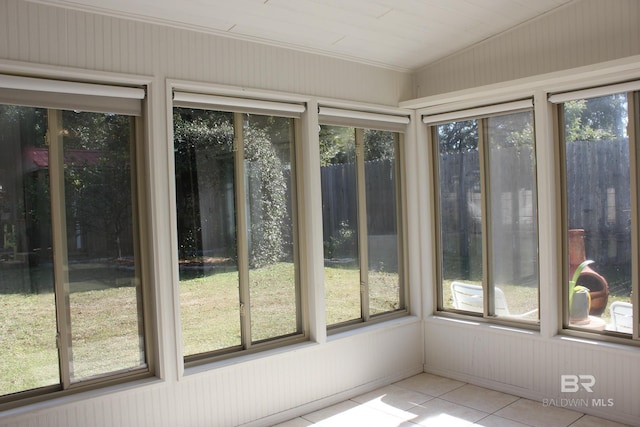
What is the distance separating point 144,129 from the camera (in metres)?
3.14

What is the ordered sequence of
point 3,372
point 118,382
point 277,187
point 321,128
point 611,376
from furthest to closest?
point 321,128 < point 277,187 < point 611,376 < point 118,382 < point 3,372

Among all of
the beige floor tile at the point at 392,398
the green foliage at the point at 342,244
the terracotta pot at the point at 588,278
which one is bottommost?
the beige floor tile at the point at 392,398

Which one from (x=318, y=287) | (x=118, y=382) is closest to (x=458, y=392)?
(x=318, y=287)

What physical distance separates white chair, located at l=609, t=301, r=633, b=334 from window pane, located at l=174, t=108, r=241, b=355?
2.60 m

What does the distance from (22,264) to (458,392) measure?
317cm

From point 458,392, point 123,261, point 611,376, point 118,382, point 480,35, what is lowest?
point 458,392

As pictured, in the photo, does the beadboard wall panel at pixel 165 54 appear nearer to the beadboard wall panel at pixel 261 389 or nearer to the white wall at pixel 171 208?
the white wall at pixel 171 208

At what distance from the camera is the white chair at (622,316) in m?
3.54

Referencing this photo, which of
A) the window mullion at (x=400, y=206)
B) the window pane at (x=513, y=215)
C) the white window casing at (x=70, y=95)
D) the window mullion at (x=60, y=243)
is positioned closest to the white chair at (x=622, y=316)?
the window pane at (x=513, y=215)

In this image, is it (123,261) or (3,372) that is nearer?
(3,372)

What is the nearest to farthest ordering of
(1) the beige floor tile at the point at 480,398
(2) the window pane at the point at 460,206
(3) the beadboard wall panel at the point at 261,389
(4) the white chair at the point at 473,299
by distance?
(3) the beadboard wall panel at the point at 261,389
(1) the beige floor tile at the point at 480,398
(4) the white chair at the point at 473,299
(2) the window pane at the point at 460,206

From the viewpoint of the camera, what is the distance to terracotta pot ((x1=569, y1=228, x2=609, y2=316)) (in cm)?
368

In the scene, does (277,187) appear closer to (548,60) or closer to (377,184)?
(377,184)

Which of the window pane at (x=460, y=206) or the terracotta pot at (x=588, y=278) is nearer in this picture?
the terracotta pot at (x=588, y=278)
